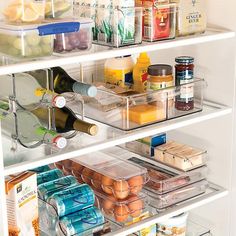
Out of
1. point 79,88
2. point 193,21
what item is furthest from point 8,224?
point 193,21

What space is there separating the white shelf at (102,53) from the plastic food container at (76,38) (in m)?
0.02

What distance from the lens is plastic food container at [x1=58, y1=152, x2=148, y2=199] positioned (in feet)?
5.69

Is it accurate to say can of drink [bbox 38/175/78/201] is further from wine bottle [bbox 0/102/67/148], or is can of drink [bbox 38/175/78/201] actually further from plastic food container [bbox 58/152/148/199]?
wine bottle [bbox 0/102/67/148]

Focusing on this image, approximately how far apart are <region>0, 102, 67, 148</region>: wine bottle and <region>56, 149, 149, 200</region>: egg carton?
0.29 metres

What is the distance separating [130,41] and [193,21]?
25 centimetres

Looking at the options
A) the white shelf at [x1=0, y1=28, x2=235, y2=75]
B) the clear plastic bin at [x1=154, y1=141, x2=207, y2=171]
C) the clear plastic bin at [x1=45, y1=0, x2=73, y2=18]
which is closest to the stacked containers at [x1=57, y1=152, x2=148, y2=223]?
the clear plastic bin at [x1=154, y1=141, x2=207, y2=171]

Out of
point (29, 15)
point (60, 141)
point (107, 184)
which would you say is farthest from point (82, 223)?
point (29, 15)

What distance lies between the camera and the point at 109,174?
1.76 metres

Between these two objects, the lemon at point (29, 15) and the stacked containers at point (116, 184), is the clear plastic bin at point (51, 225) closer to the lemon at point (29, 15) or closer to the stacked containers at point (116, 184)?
the stacked containers at point (116, 184)

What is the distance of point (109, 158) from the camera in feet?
6.20

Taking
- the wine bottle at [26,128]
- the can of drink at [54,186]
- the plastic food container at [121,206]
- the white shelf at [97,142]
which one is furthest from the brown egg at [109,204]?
the wine bottle at [26,128]

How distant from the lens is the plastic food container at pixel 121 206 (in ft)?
5.69

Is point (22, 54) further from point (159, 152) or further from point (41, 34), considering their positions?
point (159, 152)

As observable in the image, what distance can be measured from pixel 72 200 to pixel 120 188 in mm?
154
